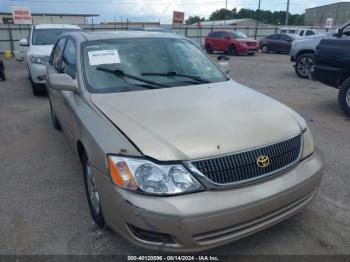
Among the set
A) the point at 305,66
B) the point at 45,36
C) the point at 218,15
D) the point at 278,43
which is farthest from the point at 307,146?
the point at 218,15

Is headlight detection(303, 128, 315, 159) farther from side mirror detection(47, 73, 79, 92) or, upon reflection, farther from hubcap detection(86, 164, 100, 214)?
side mirror detection(47, 73, 79, 92)

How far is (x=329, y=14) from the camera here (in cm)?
6456

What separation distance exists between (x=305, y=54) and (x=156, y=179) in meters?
10.1

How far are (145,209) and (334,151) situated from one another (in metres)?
3.47

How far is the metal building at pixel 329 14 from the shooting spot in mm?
59594

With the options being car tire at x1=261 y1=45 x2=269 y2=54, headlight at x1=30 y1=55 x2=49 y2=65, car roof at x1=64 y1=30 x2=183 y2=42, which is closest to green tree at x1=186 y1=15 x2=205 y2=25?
car tire at x1=261 y1=45 x2=269 y2=54

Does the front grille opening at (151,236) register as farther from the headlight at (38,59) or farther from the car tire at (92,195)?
the headlight at (38,59)

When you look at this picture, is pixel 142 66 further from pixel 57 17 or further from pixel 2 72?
pixel 57 17

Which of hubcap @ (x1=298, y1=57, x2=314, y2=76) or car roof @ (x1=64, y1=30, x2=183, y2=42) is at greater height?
car roof @ (x1=64, y1=30, x2=183, y2=42)

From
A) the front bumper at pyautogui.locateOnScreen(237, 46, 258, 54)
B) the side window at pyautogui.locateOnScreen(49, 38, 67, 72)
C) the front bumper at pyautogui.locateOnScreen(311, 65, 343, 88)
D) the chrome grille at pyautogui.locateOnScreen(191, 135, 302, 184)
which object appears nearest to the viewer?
the chrome grille at pyautogui.locateOnScreen(191, 135, 302, 184)

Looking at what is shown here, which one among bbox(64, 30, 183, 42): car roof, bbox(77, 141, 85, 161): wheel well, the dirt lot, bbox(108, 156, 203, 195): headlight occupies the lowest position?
the dirt lot

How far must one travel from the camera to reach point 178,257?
2.38m

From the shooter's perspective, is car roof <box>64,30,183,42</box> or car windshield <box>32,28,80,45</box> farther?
car windshield <box>32,28,80,45</box>

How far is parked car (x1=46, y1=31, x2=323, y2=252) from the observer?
81.1 inches
